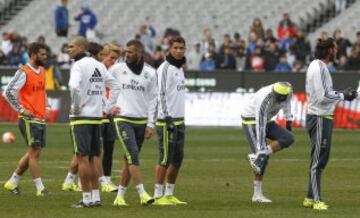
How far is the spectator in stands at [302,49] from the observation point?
40.5 m

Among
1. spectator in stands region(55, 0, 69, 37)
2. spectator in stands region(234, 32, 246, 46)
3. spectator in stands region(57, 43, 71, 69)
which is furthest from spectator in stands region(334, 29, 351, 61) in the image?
spectator in stands region(55, 0, 69, 37)

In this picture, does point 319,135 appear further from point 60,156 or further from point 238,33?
point 238,33

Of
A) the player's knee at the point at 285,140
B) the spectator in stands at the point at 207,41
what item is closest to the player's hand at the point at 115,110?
the player's knee at the point at 285,140

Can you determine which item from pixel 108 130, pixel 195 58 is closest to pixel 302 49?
pixel 195 58

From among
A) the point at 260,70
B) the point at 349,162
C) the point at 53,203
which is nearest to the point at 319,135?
the point at 53,203

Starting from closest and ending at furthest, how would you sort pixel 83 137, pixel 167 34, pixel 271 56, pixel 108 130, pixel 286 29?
1. pixel 83 137
2. pixel 108 130
3. pixel 271 56
4. pixel 286 29
5. pixel 167 34

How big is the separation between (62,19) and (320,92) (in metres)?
28.4

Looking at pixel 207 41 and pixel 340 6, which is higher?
pixel 340 6

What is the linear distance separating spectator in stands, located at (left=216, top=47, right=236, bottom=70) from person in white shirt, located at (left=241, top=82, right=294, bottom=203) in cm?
2178

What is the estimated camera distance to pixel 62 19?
44406mm

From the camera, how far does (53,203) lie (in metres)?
17.7

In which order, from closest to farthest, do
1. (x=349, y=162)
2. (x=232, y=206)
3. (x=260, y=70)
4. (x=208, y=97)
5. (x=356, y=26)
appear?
(x=232, y=206) → (x=349, y=162) → (x=208, y=97) → (x=260, y=70) → (x=356, y=26)

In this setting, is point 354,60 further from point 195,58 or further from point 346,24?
point 195,58

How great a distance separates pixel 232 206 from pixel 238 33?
2682 cm
